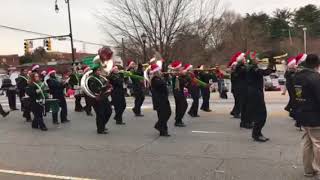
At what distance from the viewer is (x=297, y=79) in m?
6.85

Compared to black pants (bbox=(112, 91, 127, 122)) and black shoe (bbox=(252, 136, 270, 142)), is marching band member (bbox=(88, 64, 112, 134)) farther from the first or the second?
black shoe (bbox=(252, 136, 270, 142))

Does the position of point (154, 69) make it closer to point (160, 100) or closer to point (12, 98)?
point (160, 100)

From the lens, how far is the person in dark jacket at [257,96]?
31.5 feet

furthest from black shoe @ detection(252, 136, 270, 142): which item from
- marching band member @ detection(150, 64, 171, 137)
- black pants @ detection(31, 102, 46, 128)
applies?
black pants @ detection(31, 102, 46, 128)

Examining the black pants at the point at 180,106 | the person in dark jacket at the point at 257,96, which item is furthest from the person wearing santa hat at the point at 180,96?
the person in dark jacket at the point at 257,96

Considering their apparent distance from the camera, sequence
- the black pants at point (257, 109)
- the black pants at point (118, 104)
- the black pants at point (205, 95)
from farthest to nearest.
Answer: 1. the black pants at point (205, 95)
2. the black pants at point (118, 104)
3. the black pants at point (257, 109)

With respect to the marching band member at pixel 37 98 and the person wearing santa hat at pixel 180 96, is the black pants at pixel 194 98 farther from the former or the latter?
the marching band member at pixel 37 98

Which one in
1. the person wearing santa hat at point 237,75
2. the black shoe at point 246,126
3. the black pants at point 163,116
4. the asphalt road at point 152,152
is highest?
the person wearing santa hat at point 237,75

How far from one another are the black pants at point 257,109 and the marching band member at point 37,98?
5.58m

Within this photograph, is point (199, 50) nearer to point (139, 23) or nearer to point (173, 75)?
point (139, 23)

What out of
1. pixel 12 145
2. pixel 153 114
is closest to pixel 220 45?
pixel 153 114

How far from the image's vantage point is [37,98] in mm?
12609

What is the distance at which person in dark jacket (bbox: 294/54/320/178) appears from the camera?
6660 mm

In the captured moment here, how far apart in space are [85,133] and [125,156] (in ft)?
10.5
